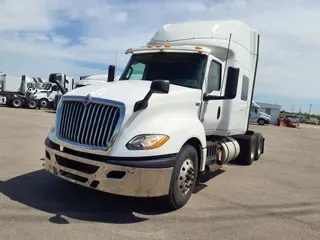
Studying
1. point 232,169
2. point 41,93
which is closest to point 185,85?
point 232,169

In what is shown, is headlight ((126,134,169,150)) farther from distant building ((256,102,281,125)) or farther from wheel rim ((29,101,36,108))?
distant building ((256,102,281,125))

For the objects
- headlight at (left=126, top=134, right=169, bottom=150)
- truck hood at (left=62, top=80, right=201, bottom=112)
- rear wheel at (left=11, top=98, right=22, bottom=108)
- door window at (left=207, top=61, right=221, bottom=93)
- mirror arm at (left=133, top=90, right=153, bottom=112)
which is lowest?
rear wheel at (left=11, top=98, right=22, bottom=108)

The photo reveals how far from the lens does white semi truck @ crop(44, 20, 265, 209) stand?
4273 millimetres

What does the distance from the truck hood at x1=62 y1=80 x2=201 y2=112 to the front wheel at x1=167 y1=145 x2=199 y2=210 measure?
2.66ft

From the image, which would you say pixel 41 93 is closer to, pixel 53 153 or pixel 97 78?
pixel 97 78

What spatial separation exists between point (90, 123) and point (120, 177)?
2.92ft

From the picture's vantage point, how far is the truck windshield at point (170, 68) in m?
5.86

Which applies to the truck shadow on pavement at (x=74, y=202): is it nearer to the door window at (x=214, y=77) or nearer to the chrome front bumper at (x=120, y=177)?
the chrome front bumper at (x=120, y=177)

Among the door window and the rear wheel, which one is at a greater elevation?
the door window

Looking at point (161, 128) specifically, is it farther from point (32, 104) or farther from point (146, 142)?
point (32, 104)

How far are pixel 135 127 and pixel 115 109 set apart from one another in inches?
14.8

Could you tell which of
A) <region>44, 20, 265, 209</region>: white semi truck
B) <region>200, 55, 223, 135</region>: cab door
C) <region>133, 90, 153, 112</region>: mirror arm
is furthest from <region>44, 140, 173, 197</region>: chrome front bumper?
<region>200, 55, 223, 135</region>: cab door

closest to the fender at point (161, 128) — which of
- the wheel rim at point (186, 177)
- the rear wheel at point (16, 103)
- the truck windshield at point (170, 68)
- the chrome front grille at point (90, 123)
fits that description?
the chrome front grille at point (90, 123)

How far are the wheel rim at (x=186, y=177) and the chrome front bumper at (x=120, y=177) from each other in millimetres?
401
